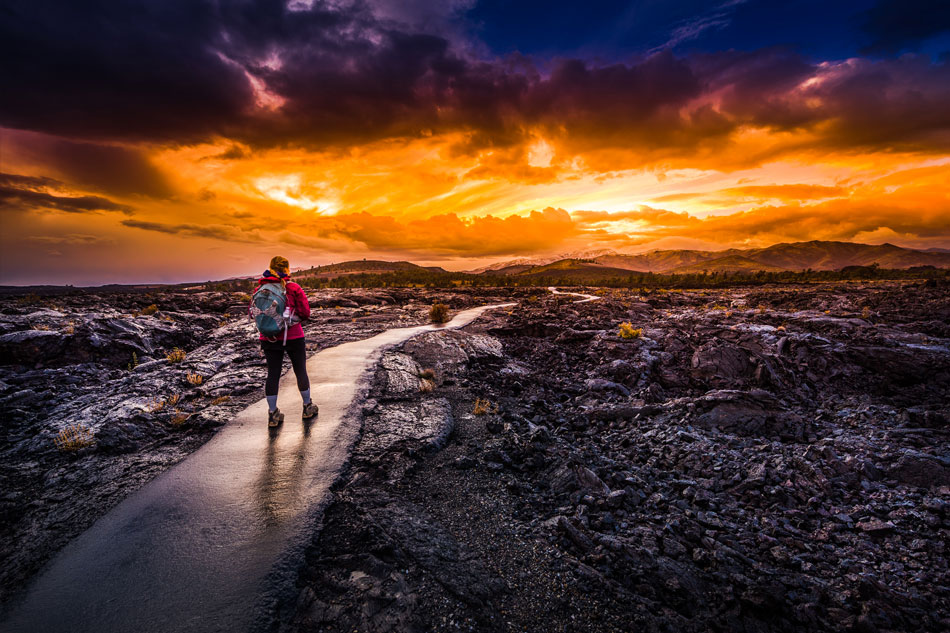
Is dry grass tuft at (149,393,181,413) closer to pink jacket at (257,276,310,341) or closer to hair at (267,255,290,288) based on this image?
pink jacket at (257,276,310,341)

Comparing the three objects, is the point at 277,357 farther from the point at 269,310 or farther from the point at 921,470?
Result: the point at 921,470

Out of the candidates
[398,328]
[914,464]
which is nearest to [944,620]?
[914,464]

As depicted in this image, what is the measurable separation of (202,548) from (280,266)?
4842 millimetres

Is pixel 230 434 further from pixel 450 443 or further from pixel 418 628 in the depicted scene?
pixel 418 628

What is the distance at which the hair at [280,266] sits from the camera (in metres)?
7.03

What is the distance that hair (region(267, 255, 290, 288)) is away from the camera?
7027 millimetres

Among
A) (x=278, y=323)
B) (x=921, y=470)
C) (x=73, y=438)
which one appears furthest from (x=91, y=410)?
(x=921, y=470)

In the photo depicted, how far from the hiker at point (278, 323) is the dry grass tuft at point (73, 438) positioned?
2761 millimetres

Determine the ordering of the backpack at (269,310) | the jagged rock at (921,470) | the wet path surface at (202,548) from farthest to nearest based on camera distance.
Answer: the backpack at (269,310)
the jagged rock at (921,470)
the wet path surface at (202,548)

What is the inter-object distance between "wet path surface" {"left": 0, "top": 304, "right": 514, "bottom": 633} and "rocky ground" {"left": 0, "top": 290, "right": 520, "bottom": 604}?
0.43m

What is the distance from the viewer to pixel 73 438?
20.3 feet

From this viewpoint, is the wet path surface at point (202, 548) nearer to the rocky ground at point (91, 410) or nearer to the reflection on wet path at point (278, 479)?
the reflection on wet path at point (278, 479)

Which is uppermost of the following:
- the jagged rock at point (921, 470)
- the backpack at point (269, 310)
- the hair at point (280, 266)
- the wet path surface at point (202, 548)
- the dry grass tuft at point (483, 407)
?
the hair at point (280, 266)

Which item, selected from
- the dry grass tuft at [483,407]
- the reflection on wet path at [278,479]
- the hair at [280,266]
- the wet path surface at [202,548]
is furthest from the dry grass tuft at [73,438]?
the dry grass tuft at [483,407]
